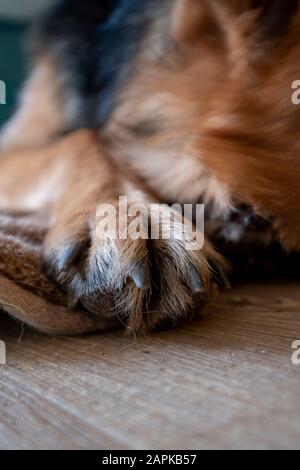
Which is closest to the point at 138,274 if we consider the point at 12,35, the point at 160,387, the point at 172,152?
the point at 160,387

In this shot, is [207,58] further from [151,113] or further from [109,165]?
[109,165]

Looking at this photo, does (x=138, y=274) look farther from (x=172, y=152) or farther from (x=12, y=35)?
(x=12, y=35)

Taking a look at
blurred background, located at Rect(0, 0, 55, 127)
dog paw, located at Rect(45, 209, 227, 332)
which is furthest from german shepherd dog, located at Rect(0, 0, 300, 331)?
blurred background, located at Rect(0, 0, 55, 127)

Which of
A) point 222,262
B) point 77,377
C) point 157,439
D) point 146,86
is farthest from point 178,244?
point 146,86

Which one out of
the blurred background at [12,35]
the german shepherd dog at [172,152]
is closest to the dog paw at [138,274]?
the german shepherd dog at [172,152]

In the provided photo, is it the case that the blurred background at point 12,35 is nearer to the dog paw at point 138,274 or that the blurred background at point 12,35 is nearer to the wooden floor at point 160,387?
the dog paw at point 138,274
